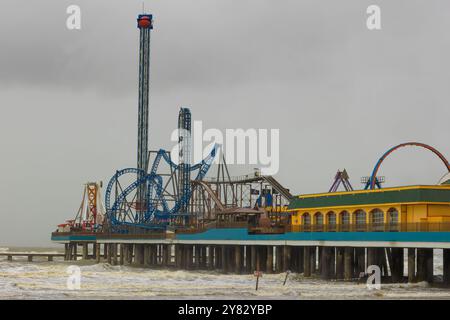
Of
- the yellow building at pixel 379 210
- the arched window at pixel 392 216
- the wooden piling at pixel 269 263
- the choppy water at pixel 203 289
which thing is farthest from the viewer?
the wooden piling at pixel 269 263

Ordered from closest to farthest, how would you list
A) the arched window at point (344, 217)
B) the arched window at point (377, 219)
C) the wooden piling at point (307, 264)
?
the arched window at point (377, 219) → the arched window at point (344, 217) → the wooden piling at point (307, 264)

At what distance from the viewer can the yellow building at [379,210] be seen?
7288 cm

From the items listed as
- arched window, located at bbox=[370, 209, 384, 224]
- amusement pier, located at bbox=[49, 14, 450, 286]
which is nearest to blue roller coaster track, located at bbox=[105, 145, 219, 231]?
amusement pier, located at bbox=[49, 14, 450, 286]

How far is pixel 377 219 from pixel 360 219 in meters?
2.77

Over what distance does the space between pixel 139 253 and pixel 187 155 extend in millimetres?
17554

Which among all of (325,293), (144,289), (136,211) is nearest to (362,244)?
(325,293)

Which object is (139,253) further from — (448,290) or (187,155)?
(448,290)

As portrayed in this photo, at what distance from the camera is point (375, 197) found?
77.8 m

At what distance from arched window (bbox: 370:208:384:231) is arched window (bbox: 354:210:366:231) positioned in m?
1.00

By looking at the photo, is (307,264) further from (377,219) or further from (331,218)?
(377,219)

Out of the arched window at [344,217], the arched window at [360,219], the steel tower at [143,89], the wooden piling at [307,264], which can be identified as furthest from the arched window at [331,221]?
the steel tower at [143,89]

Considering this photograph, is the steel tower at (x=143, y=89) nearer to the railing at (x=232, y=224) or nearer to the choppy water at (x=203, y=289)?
the railing at (x=232, y=224)

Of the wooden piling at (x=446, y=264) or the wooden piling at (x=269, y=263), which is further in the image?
the wooden piling at (x=269, y=263)

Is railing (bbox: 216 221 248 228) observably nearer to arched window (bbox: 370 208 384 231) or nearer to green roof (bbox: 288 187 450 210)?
green roof (bbox: 288 187 450 210)
